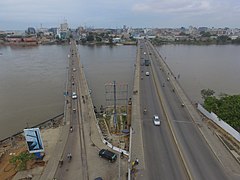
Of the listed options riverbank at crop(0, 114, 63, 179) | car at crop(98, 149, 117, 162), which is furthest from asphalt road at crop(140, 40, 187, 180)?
riverbank at crop(0, 114, 63, 179)

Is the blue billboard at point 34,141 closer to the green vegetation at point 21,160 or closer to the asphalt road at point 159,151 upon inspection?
the green vegetation at point 21,160

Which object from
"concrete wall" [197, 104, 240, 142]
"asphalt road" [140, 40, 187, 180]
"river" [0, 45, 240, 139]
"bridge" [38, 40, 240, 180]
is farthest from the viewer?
"river" [0, 45, 240, 139]

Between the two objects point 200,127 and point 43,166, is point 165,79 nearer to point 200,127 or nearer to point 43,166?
point 200,127

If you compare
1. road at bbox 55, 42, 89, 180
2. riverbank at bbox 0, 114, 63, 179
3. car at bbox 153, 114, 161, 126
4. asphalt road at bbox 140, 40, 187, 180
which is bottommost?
riverbank at bbox 0, 114, 63, 179

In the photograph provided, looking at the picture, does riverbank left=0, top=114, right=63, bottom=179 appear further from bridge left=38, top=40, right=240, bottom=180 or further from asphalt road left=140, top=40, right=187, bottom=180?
asphalt road left=140, top=40, right=187, bottom=180

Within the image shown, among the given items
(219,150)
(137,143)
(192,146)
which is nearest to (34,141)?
(137,143)

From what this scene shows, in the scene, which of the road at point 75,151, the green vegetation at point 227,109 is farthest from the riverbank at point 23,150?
the green vegetation at point 227,109
